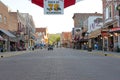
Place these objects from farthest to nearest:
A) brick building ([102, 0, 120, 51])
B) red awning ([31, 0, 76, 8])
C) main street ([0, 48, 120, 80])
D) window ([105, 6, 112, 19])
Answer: window ([105, 6, 112, 19]) < brick building ([102, 0, 120, 51]) < main street ([0, 48, 120, 80]) < red awning ([31, 0, 76, 8])

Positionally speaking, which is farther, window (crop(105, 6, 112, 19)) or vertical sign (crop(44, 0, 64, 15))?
window (crop(105, 6, 112, 19))

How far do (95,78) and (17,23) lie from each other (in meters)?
68.0

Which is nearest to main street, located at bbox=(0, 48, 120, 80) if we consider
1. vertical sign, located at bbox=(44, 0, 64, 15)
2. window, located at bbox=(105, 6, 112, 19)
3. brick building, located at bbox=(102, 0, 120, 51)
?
vertical sign, located at bbox=(44, 0, 64, 15)

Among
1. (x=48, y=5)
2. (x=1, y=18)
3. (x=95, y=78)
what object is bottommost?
(x=95, y=78)

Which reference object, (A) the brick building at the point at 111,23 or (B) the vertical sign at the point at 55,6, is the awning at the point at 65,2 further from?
(A) the brick building at the point at 111,23

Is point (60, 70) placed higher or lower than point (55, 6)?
lower

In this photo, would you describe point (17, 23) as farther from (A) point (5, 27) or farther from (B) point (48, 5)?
(B) point (48, 5)

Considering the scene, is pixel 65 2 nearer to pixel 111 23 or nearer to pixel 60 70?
pixel 60 70

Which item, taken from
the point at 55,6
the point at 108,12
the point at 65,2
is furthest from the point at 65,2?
the point at 108,12

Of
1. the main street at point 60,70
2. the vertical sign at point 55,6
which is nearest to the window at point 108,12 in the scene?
the main street at point 60,70

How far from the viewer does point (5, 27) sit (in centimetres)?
6375

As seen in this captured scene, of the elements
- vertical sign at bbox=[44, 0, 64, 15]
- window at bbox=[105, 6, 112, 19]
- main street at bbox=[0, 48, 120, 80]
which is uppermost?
window at bbox=[105, 6, 112, 19]

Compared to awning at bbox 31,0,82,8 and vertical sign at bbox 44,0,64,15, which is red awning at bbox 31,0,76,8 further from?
vertical sign at bbox 44,0,64,15

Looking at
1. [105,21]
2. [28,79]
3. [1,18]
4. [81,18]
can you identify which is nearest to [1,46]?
[1,18]
